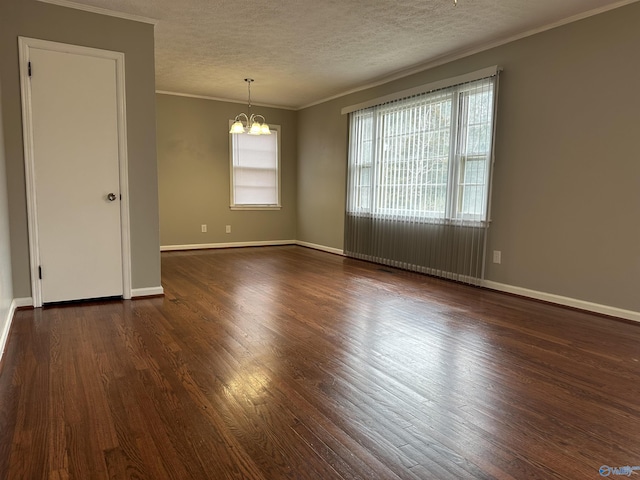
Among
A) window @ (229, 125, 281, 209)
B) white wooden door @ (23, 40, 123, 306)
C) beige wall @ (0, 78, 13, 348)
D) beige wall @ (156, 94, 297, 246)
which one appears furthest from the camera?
window @ (229, 125, 281, 209)

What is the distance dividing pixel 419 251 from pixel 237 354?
3.26 meters

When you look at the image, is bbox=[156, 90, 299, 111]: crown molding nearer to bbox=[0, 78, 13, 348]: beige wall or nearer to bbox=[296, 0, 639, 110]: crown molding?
bbox=[296, 0, 639, 110]: crown molding

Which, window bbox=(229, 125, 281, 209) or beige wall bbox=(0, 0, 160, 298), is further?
window bbox=(229, 125, 281, 209)

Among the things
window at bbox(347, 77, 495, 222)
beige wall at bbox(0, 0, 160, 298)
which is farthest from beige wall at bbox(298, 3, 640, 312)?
beige wall at bbox(0, 0, 160, 298)

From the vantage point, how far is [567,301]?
381cm

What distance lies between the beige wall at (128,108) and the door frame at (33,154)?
0.13ft

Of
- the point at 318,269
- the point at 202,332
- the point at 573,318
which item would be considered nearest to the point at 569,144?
the point at 573,318

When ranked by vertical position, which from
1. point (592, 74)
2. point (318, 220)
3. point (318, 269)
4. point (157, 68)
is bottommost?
point (318, 269)

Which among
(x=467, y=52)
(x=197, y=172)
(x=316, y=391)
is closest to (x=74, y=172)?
(x=316, y=391)

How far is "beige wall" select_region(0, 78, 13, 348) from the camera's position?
2713mm

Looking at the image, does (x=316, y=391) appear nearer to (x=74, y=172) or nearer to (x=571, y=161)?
(x=74, y=172)

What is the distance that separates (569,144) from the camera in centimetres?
375

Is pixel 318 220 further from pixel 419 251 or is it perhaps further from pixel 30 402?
pixel 30 402

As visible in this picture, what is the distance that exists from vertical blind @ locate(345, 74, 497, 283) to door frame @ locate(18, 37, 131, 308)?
330cm
